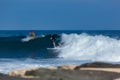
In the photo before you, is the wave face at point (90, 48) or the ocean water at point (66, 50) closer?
the ocean water at point (66, 50)

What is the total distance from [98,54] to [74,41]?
6172mm

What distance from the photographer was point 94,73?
20.1 ft

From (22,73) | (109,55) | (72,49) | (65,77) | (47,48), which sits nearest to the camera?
(65,77)

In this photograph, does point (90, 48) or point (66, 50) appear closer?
point (90, 48)

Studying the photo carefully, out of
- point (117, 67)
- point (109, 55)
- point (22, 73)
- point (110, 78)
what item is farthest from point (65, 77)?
point (109, 55)

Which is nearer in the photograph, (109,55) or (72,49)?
(109,55)

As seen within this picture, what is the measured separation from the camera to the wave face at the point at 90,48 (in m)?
24.2

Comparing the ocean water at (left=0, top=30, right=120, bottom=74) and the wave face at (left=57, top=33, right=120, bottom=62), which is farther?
the wave face at (left=57, top=33, right=120, bottom=62)

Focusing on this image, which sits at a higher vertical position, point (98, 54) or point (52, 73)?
point (52, 73)

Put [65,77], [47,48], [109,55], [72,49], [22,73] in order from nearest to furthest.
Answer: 1. [65,77]
2. [22,73]
3. [109,55]
4. [72,49]
5. [47,48]

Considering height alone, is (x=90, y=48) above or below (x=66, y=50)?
above

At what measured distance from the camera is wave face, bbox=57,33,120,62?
24.2 metres

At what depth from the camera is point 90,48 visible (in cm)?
2733

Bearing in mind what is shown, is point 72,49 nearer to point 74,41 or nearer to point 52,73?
point 74,41
